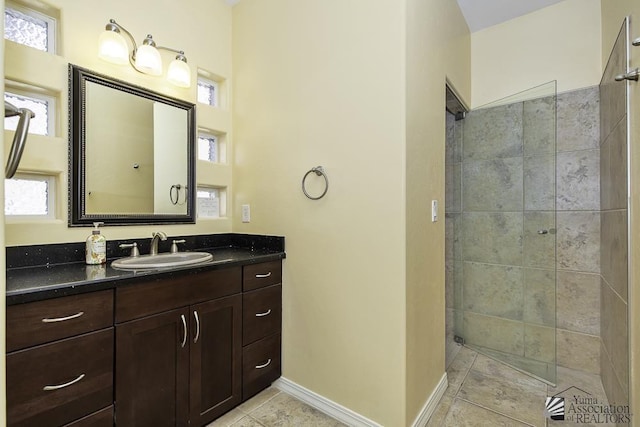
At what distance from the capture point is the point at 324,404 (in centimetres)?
176

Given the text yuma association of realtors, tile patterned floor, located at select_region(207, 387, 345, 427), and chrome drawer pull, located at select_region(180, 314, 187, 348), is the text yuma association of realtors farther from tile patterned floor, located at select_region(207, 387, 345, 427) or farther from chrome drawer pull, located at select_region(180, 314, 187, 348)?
chrome drawer pull, located at select_region(180, 314, 187, 348)

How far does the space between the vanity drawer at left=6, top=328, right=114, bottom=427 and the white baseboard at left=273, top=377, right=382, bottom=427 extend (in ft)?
3.27

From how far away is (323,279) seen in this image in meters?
1.78

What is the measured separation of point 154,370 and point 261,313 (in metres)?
0.63

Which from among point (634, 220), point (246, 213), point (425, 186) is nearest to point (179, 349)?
point (246, 213)

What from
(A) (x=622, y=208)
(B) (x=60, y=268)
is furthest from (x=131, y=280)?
(A) (x=622, y=208)

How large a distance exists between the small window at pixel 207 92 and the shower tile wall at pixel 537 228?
2057 millimetres

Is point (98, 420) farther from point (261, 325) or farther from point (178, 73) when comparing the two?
point (178, 73)

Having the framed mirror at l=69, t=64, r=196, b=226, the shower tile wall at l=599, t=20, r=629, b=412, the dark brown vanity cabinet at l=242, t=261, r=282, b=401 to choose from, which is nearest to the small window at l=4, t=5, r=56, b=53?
the framed mirror at l=69, t=64, r=196, b=226

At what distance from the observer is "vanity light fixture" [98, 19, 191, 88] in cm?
160

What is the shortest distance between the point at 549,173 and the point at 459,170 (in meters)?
0.62

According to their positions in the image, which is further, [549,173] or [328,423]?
[549,173]

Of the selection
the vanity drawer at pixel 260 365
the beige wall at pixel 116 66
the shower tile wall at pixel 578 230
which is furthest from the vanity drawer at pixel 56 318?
the shower tile wall at pixel 578 230

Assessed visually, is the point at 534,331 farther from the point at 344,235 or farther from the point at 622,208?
the point at 344,235
